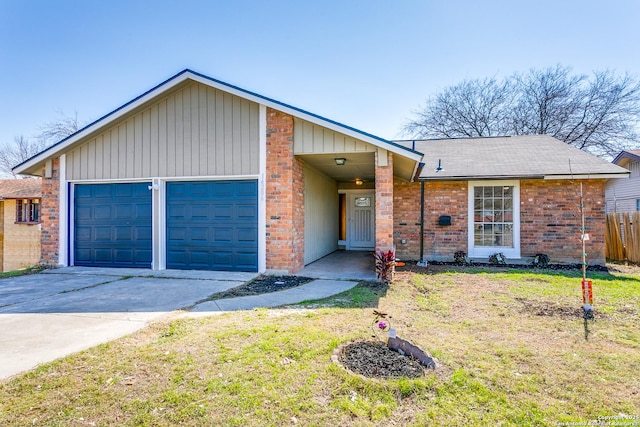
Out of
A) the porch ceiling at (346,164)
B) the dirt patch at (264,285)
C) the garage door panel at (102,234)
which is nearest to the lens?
the dirt patch at (264,285)

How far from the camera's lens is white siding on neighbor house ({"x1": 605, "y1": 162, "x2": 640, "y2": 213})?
13227mm

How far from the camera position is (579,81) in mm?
18906

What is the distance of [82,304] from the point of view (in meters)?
4.90

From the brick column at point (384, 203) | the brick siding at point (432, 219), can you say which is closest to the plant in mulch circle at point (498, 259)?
the brick siding at point (432, 219)

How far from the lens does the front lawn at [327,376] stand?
2221mm

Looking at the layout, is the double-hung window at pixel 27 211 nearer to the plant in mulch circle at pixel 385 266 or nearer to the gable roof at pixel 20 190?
the gable roof at pixel 20 190

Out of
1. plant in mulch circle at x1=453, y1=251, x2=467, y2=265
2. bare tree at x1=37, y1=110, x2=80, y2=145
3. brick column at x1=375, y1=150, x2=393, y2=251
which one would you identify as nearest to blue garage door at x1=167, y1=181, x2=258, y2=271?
brick column at x1=375, y1=150, x2=393, y2=251

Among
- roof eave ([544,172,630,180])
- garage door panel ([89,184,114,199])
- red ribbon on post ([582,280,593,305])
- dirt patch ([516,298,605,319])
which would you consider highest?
roof eave ([544,172,630,180])

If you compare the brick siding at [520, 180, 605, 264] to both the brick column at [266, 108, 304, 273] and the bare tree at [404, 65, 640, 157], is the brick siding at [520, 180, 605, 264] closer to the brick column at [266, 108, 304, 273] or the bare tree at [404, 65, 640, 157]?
the brick column at [266, 108, 304, 273]

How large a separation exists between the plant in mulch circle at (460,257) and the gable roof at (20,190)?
2068 cm

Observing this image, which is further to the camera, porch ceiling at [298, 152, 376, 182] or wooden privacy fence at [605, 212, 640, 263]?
wooden privacy fence at [605, 212, 640, 263]

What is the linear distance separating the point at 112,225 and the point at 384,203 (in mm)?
6741

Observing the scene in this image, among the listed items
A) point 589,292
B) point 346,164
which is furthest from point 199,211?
point 589,292

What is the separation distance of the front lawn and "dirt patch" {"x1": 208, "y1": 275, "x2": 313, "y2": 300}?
118 centimetres
